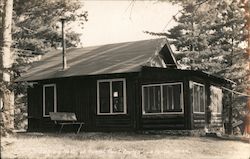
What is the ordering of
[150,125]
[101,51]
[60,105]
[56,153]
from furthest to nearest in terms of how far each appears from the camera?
[101,51], [60,105], [150,125], [56,153]

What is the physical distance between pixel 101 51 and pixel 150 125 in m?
6.74

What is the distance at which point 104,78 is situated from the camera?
20.7 meters

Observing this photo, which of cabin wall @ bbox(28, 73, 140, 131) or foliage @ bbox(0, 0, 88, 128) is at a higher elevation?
foliage @ bbox(0, 0, 88, 128)

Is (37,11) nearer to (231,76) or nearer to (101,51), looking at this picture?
(101,51)

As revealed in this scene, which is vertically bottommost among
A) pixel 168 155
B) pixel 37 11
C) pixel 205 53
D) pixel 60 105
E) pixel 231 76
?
pixel 168 155

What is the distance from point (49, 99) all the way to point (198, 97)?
784 centimetres

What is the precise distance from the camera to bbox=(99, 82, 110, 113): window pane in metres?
Answer: 20.9

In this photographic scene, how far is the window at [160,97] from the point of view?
19734 millimetres

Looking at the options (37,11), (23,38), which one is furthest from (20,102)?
(37,11)

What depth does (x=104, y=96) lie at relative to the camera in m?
21.0

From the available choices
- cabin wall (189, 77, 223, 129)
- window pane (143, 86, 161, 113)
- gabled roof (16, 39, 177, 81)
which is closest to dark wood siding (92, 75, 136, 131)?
window pane (143, 86, 161, 113)

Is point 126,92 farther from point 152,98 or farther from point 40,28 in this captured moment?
point 40,28

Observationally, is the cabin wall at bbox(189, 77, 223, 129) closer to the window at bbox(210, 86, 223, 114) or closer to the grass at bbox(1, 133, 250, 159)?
the window at bbox(210, 86, 223, 114)

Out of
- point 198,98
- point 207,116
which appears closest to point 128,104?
point 198,98
